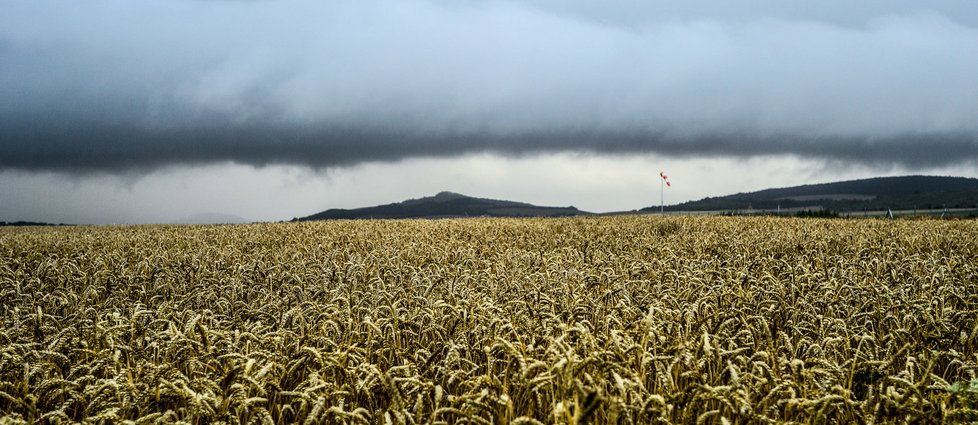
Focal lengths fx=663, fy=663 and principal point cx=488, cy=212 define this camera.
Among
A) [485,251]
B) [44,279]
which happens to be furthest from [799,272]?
[44,279]

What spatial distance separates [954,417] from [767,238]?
14.4m

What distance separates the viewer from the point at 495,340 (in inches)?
197

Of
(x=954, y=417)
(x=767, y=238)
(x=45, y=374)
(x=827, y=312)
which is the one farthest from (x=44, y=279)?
(x=767, y=238)

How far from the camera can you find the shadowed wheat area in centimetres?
383

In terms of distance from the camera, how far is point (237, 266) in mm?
11805

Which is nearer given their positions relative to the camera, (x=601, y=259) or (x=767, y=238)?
(x=601, y=259)

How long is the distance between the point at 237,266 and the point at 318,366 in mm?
7083

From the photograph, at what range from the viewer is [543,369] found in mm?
4496

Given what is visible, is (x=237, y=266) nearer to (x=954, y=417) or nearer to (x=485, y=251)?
(x=485, y=251)

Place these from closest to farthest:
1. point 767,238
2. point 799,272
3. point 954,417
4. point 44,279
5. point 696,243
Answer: point 954,417, point 799,272, point 44,279, point 696,243, point 767,238

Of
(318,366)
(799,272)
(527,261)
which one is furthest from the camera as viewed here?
(527,261)

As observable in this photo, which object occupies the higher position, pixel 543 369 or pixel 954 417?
pixel 543 369

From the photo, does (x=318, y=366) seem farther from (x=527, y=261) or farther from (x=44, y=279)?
(x=44, y=279)

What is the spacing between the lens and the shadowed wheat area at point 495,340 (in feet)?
12.6
